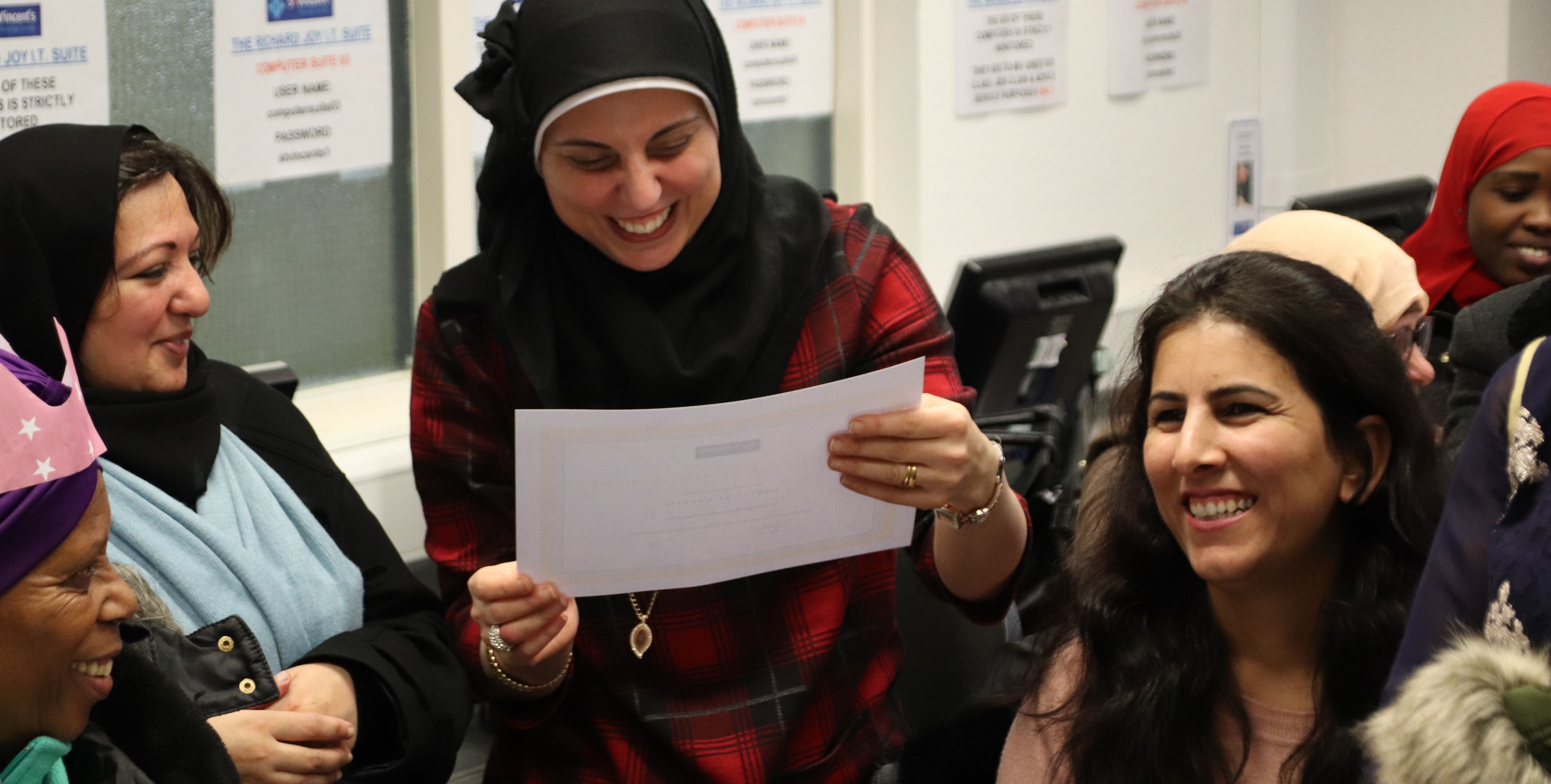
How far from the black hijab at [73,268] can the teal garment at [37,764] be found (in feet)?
1.78

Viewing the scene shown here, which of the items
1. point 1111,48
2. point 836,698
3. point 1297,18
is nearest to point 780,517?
point 836,698

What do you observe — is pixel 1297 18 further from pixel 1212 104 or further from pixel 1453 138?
pixel 1453 138

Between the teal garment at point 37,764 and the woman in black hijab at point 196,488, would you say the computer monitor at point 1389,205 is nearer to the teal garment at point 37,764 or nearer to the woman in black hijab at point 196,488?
the woman in black hijab at point 196,488

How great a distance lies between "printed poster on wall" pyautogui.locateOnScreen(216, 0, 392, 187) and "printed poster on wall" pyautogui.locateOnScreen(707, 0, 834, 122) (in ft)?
3.01

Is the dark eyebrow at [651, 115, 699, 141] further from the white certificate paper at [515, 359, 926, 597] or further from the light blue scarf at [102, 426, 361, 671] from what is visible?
the light blue scarf at [102, 426, 361, 671]

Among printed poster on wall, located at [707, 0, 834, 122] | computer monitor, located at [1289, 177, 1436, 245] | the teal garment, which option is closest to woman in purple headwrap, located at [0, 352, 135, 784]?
the teal garment

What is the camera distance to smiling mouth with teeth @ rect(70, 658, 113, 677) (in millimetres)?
1242

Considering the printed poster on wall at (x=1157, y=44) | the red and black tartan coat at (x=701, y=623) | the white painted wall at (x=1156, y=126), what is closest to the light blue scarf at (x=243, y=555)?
the red and black tartan coat at (x=701, y=623)

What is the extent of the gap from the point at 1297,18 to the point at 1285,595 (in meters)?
3.47

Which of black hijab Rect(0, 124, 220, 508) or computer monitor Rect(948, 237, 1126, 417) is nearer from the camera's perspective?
black hijab Rect(0, 124, 220, 508)

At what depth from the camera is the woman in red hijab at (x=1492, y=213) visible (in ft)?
9.94

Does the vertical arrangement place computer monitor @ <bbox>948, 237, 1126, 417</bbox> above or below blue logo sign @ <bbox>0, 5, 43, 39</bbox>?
below

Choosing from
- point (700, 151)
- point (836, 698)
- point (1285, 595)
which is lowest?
point (836, 698)

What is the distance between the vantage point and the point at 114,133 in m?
1.76
